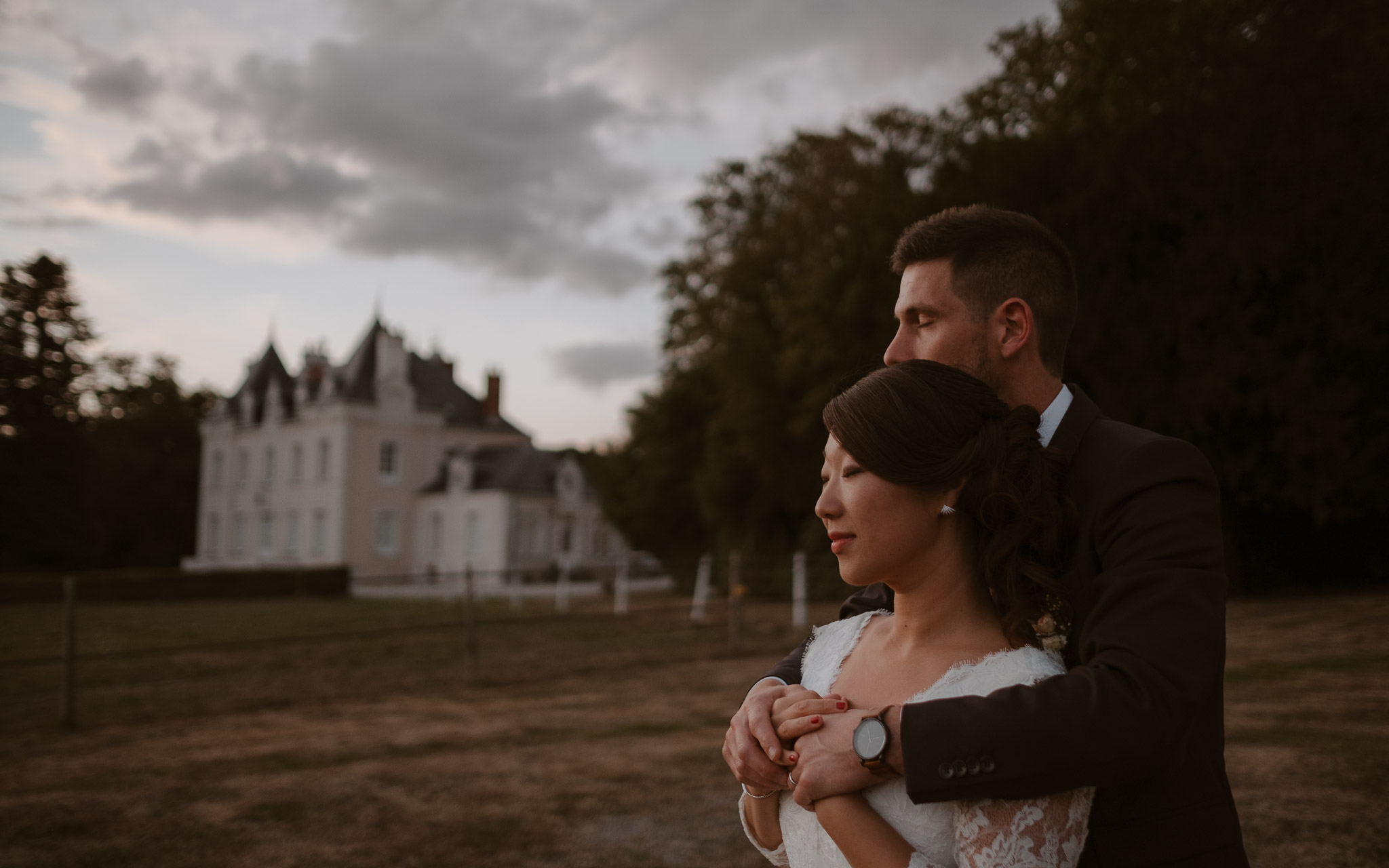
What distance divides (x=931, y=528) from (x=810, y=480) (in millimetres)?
23490

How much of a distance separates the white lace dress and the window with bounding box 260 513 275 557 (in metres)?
53.4

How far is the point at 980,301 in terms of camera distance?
90.0 inches

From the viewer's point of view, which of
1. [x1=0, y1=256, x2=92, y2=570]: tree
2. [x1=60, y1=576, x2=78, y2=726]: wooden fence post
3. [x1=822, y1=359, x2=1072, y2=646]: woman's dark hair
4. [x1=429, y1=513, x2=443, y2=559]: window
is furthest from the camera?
[x1=429, y1=513, x2=443, y2=559]: window

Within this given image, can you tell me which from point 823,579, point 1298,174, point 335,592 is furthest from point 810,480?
point 335,592

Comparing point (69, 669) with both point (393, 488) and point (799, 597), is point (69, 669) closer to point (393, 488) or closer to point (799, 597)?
point (799, 597)

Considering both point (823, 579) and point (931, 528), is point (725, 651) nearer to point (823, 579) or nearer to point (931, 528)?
point (823, 579)

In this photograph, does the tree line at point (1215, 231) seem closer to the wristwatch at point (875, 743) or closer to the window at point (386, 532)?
the wristwatch at point (875, 743)

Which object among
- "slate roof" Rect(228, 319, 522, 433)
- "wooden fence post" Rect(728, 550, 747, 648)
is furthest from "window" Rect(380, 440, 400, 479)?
"wooden fence post" Rect(728, 550, 747, 648)

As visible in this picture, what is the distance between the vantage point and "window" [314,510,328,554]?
46969 mm

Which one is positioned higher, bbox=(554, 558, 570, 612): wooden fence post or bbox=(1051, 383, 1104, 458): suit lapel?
bbox=(1051, 383, 1104, 458): suit lapel

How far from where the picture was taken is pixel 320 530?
156 ft

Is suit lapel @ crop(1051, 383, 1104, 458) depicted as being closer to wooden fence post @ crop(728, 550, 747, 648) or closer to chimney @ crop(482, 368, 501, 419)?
wooden fence post @ crop(728, 550, 747, 648)

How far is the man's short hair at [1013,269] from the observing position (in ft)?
7.51

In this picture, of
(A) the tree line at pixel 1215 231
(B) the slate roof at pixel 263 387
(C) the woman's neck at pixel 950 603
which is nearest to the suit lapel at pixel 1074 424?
(C) the woman's neck at pixel 950 603
